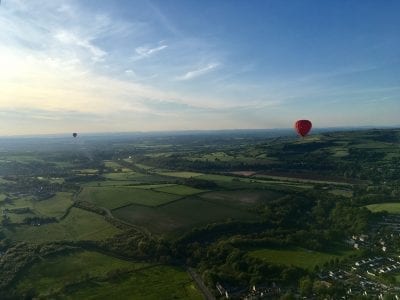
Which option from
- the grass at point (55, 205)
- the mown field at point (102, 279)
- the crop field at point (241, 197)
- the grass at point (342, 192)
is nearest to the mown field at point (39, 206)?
the grass at point (55, 205)

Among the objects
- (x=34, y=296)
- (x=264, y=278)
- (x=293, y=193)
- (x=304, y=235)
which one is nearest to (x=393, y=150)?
(x=293, y=193)

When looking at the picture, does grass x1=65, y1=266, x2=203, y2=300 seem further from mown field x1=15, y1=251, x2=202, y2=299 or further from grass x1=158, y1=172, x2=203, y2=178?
grass x1=158, y1=172, x2=203, y2=178

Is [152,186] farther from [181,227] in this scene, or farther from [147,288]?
[147,288]

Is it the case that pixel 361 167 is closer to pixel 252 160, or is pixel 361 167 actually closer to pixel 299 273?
pixel 252 160

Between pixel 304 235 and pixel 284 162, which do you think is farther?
pixel 284 162

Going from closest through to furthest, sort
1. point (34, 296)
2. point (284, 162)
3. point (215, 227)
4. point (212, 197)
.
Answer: point (34, 296) → point (215, 227) → point (212, 197) → point (284, 162)

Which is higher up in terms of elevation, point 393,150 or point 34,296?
point 393,150

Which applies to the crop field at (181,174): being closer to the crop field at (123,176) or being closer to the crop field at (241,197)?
the crop field at (123,176)

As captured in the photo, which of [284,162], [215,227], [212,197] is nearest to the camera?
[215,227]
